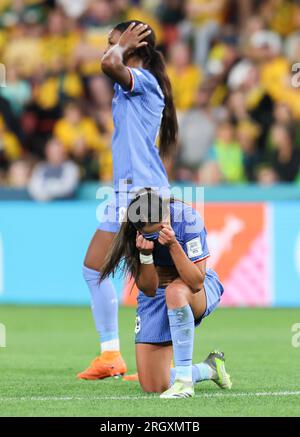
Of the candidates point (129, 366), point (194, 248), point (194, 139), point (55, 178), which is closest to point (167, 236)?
point (194, 248)

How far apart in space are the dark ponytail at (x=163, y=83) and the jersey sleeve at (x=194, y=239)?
3.69 feet

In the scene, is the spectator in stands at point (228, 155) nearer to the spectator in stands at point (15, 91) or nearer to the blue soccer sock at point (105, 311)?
the spectator in stands at point (15, 91)

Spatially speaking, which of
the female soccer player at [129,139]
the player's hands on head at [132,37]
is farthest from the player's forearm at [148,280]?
the player's hands on head at [132,37]

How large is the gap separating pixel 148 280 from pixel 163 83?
5.10ft

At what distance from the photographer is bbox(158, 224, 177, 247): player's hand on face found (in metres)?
6.11

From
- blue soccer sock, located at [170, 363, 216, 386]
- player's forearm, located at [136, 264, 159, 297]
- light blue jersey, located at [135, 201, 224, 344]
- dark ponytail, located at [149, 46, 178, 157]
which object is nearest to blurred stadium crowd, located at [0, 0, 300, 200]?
dark ponytail, located at [149, 46, 178, 157]

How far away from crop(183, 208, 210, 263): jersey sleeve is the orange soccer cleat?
1290mm

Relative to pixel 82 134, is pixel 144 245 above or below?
above

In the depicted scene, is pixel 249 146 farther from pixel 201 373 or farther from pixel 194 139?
pixel 201 373

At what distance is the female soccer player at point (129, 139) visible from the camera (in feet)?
22.7

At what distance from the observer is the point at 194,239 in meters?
6.41

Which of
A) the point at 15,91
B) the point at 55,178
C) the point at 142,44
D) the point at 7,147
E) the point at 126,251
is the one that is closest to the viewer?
the point at 126,251
